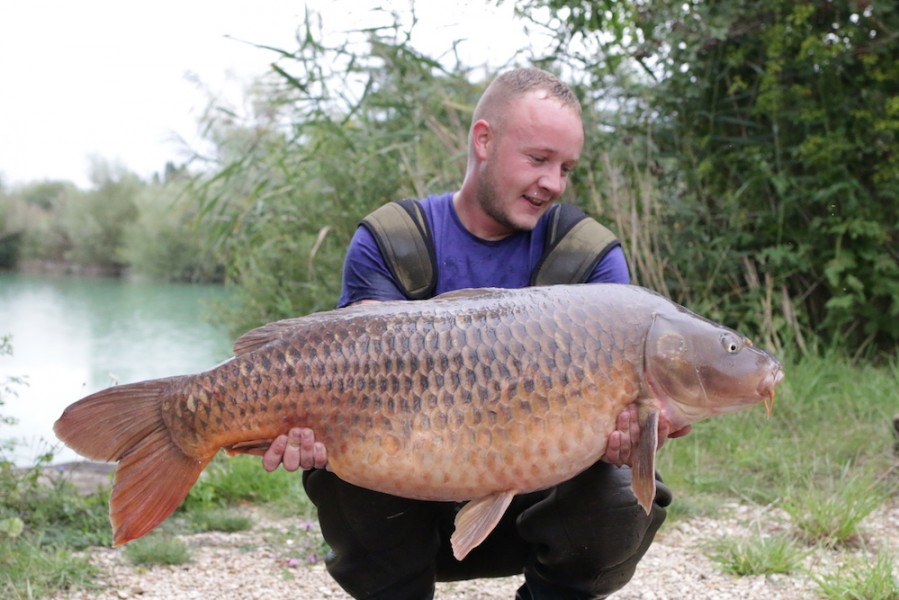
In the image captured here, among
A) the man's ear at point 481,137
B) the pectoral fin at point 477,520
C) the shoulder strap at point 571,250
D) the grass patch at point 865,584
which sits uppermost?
the man's ear at point 481,137

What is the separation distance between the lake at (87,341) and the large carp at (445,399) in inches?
66.1

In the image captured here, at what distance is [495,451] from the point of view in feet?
4.97

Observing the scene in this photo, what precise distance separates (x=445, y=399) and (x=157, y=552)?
1.32 m

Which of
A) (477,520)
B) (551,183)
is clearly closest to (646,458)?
(477,520)

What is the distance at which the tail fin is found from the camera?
5.08ft

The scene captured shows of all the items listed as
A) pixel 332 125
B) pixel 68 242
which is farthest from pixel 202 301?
pixel 68 242

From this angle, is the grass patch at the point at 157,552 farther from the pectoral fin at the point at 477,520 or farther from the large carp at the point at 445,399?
the pectoral fin at the point at 477,520

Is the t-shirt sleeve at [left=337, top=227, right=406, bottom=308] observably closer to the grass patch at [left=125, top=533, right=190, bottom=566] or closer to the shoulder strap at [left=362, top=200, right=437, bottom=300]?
the shoulder strap at [left=362, top=200, right=437, bottom=300]

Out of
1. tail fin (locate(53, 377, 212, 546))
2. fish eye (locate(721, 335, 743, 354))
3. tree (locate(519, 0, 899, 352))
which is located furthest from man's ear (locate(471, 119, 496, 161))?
tree (locate(519, 0, 899, 352))

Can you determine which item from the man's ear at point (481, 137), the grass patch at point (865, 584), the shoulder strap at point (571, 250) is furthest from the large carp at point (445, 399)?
the grass patch at point (865, 584)

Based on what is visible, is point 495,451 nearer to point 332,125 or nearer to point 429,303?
point 429,303

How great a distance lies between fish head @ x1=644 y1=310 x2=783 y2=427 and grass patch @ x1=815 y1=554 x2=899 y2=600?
0.75 metres

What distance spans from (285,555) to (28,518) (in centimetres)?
71

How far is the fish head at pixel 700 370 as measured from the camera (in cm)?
154
